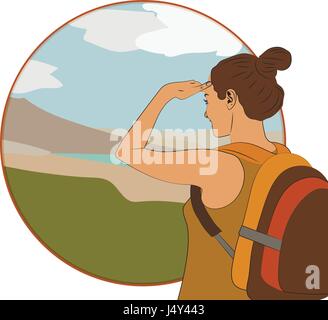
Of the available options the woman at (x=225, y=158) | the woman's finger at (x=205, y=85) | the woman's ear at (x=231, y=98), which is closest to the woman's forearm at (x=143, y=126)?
the woman at (x=225, y=158)

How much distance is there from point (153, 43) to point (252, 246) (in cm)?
220

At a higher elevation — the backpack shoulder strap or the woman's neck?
the woman's neck

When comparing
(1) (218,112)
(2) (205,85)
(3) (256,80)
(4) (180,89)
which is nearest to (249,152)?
(1) (218,112)

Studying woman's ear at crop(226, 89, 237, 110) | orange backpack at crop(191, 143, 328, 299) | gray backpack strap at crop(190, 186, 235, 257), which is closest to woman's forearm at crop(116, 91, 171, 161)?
woman's ear at crop(226, 89, 237, 110)

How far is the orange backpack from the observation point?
3.91 metres

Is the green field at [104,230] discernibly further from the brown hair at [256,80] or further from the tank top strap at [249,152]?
the brown hair at [256,80]

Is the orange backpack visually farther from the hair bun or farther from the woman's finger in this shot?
the woman's finger

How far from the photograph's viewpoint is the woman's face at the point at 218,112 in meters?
4.34

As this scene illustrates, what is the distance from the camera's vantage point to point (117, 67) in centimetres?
536

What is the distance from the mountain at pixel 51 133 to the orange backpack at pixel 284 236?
168 centimetres

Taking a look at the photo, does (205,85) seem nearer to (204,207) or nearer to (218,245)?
(204,207)

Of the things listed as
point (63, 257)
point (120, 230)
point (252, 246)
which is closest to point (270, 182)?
point (252, 246)

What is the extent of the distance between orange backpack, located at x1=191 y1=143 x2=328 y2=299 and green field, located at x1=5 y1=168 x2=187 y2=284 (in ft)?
4.05
